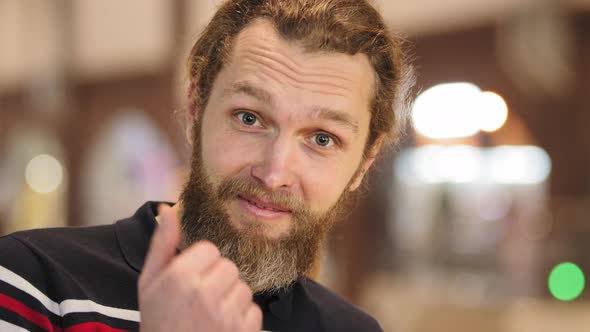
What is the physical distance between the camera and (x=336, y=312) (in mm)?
1617

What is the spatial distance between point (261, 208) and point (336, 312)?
0.38 meters

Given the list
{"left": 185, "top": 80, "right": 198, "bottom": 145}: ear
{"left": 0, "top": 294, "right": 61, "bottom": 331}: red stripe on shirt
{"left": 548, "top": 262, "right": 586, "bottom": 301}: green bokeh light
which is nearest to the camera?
{"left": 0, "top": 294, "right": 61, "bottom": 331}: red stripe on shirt

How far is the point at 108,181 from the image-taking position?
22.1 feet

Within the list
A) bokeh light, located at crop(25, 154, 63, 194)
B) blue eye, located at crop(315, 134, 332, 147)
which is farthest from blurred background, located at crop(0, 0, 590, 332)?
blue eye, located at crop(315, 134, 332, 147)

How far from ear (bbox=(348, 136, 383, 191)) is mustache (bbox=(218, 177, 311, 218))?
226 mm

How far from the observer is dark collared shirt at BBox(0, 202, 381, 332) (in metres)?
1.20

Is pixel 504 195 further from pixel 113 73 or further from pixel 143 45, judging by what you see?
pixel 113 73

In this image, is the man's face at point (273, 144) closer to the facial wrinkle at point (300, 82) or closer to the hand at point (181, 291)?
the facial wrinkle at point (300, 82)

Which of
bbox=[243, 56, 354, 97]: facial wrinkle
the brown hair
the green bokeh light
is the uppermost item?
the brown hair

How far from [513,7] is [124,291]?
3.58 meters

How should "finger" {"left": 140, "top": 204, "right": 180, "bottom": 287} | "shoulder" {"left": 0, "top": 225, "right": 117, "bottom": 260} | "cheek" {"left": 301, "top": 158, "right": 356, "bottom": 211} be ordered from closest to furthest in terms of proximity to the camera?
"finger" {"left": 140, "top": 204, "right": 180, "bottom": 287}
"shoulder" {"left": 0, "top": 225, "right": 117, "bottom": 260}
"cheek" {"left": 301, "top": 158, "right": 356, "bottom": 211}

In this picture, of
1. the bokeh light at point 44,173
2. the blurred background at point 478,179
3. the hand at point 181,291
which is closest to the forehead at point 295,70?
the hand at point 181,291

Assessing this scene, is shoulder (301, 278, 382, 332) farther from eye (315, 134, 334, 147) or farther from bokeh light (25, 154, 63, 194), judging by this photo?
bokeh light (25, 154, 63, 194)

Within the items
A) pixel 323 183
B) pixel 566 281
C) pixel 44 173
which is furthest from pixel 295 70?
pixel 44 173
